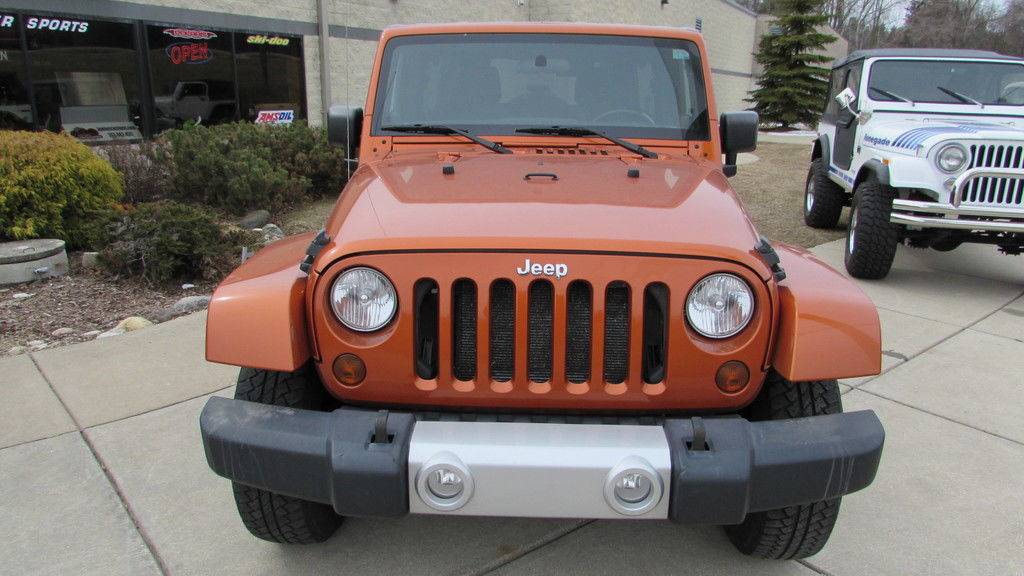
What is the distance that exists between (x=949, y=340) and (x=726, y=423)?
3779 millimetres

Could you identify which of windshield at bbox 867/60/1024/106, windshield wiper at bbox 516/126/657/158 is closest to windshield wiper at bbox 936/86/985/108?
windshield at bbox 867/60/1024/106

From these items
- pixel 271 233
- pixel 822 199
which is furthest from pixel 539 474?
pixel 822 199

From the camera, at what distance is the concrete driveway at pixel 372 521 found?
2578mm

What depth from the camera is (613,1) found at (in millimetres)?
19609

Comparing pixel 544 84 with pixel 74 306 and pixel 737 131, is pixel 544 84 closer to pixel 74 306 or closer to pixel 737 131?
pixel 737 131

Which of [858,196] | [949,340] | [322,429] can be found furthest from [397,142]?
[858,196]

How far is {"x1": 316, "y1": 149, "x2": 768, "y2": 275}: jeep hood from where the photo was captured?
6.70 ft

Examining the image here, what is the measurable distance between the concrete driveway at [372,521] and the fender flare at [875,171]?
2.01 meters

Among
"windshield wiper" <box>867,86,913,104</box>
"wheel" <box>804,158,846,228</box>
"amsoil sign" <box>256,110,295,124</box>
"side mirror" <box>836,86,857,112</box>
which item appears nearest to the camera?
"windshield wiper" <box>867,86,913,104</box>

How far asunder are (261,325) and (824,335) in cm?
153

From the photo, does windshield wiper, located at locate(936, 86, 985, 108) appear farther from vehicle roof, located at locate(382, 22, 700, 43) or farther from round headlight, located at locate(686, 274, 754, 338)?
round headlight, located at locate(686, 274, 754, 338)

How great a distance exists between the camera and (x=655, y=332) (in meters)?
2.11

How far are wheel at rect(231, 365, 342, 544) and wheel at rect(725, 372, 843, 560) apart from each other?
54.9 inches

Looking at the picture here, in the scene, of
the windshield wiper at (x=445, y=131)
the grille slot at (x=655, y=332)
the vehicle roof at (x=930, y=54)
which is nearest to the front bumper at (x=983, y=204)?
the vehicle roof at (x=930, y=54)
